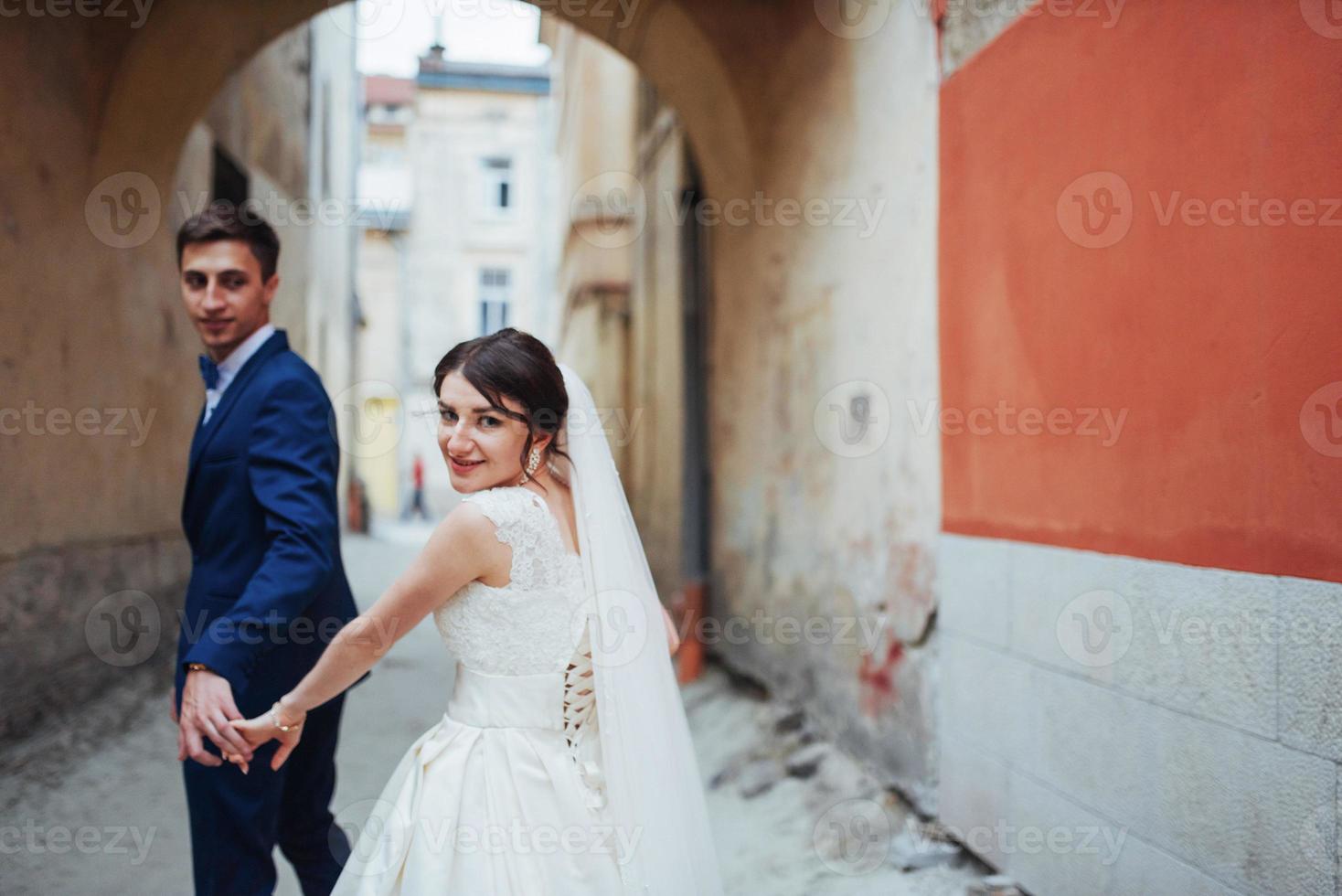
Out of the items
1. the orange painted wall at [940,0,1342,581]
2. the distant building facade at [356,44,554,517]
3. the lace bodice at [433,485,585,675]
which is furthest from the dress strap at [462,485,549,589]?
the distant building facade at [356,44,554,517]

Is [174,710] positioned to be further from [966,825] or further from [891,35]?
[891,35]

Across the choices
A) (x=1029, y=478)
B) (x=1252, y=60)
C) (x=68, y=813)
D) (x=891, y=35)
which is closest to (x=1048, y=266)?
(x=1029, y=478)

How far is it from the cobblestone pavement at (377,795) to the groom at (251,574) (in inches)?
52.5

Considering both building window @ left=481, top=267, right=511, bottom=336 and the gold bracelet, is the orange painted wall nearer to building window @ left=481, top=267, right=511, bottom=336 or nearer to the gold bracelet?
the gold bracelet

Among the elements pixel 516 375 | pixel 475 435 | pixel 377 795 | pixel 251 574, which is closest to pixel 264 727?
pixel 251 574

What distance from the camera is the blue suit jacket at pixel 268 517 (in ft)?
7.31

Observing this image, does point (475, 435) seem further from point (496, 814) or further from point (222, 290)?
point (222, 290)

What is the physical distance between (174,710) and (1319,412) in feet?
8.48

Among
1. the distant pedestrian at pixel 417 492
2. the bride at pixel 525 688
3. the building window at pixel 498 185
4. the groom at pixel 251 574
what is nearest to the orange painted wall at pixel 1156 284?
the bride at pixel 525 688

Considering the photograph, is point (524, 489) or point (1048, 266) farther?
point (1048, 266)

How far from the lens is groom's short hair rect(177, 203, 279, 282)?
2457mm

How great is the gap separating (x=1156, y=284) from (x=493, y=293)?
81.3 ft

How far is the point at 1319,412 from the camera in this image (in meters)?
2.11

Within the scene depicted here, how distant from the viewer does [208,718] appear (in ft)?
6.84
